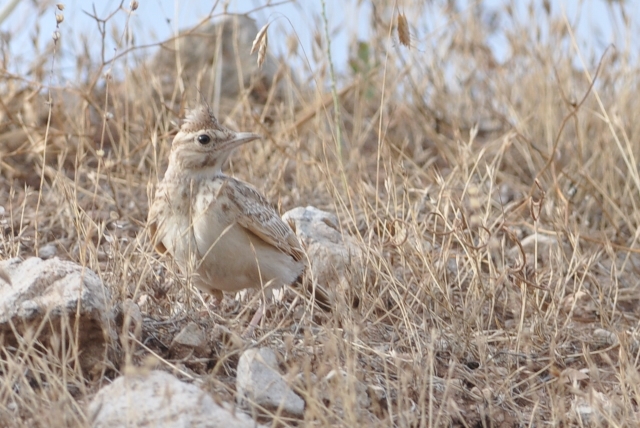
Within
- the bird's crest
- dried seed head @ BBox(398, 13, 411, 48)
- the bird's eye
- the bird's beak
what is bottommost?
the bird's beak

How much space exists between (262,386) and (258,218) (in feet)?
4.34

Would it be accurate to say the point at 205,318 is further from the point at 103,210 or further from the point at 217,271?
the point at 103,210

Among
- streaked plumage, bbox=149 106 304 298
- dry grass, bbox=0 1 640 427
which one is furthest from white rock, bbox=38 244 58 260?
streaked plumage, bbox=149 106 304 298

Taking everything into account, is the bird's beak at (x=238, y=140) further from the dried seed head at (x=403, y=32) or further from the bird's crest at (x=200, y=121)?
the dried seed head at (x=403, y=32)

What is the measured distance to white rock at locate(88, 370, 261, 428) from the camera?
3104 millimetres

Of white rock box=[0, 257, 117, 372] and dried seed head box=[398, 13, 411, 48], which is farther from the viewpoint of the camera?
dried seed head box=[398, 13, 411, 48]

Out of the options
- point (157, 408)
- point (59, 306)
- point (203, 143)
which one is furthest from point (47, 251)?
point (157, 408)

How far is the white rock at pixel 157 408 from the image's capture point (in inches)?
122

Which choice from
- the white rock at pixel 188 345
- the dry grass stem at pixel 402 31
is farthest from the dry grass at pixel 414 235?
the dry grass stem at pixel 402 31

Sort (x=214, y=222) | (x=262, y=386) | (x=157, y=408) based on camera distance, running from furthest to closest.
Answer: (x=214, y=222) → (x=262, y=386) → (x=157, y=408)

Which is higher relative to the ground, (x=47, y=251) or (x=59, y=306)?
(x=59, y=306)

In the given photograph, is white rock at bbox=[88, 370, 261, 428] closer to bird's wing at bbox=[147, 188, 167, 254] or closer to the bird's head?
bird's wing at bbox=[147, 188, 167, 254]

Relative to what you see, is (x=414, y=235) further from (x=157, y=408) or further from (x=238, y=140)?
(x=157, y=408)

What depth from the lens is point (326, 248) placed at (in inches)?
209
